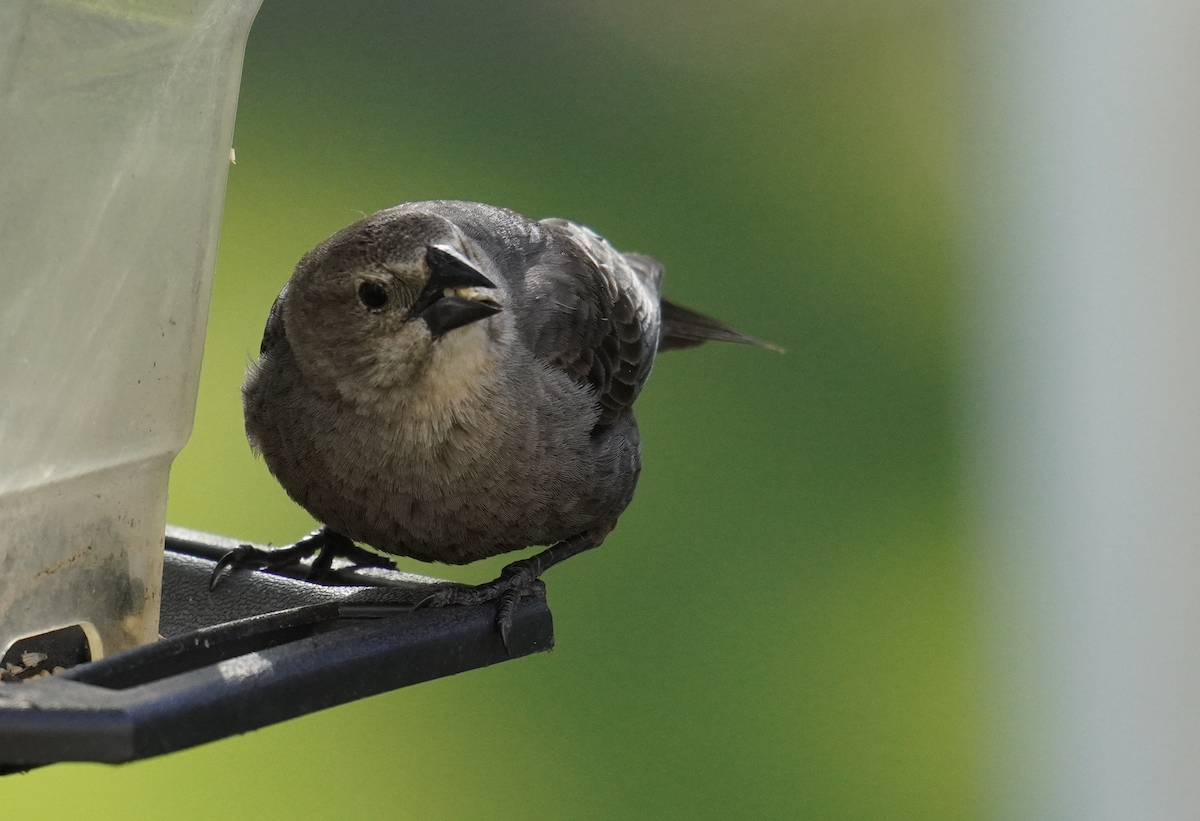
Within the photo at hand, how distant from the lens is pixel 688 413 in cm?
712


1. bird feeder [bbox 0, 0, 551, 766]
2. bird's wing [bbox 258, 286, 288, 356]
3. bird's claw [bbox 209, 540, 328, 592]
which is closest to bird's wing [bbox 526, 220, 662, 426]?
bird's wing [bbox 258, 286, 288, 356]

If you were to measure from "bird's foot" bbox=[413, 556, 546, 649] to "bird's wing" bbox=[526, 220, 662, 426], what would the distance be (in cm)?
54

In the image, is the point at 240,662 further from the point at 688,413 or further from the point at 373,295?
the point at 688,413

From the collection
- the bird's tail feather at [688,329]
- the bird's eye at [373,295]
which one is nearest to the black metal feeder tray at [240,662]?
the bird's eye at [373,295]

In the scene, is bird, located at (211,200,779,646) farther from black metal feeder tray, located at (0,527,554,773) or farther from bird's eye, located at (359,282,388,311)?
black metal feeder tray, located at (0,527,554,773)

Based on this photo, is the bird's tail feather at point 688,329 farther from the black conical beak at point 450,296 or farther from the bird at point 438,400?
the black conical beak at point 450,296

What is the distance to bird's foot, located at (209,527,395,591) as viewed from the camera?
9.70ft

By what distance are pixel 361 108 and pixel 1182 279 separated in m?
3.83

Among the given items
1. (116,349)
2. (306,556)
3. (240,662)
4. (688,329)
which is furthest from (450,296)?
(688,329)

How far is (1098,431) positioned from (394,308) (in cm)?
378

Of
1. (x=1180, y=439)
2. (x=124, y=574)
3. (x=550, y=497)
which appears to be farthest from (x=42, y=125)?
(x=1180, y=439)

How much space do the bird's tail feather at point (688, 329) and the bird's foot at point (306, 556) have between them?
1473 millimetres

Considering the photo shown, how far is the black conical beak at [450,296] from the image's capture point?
288cm

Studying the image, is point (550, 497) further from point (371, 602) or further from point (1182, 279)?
point (1182, 279)
